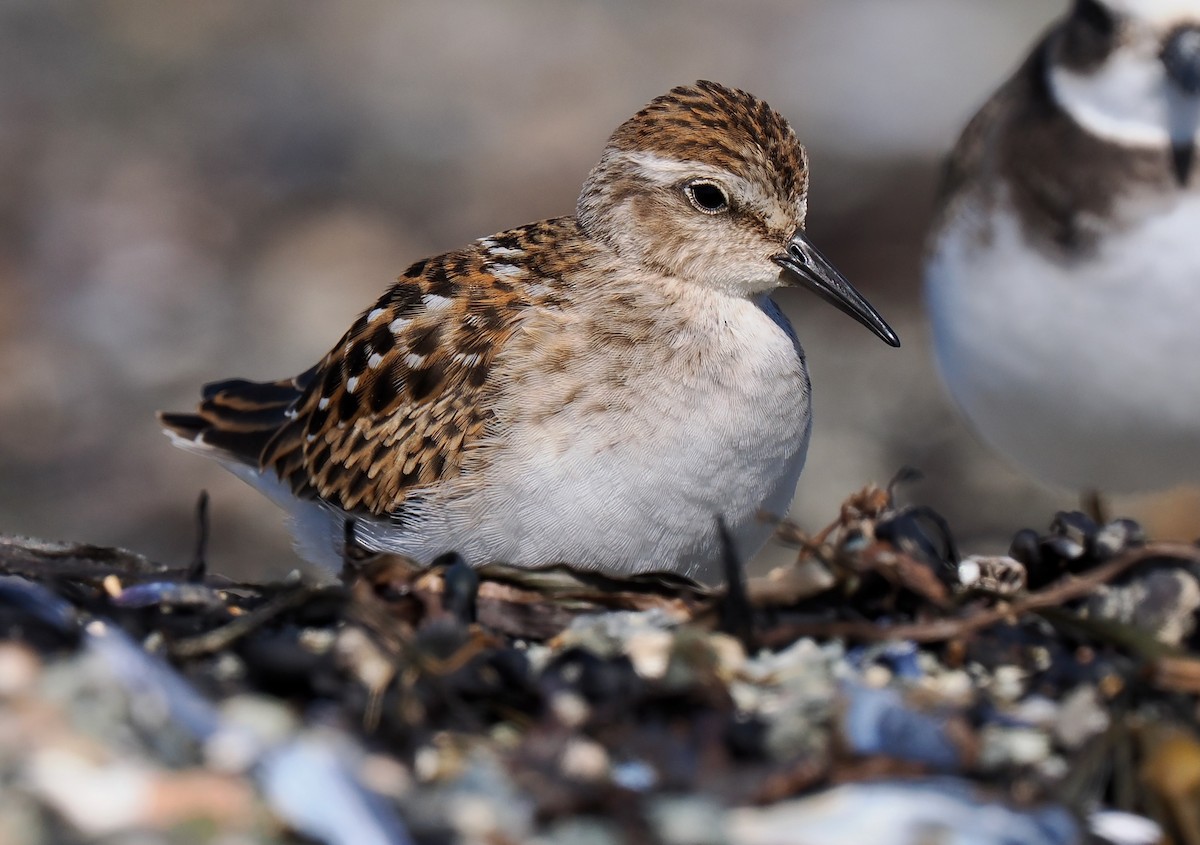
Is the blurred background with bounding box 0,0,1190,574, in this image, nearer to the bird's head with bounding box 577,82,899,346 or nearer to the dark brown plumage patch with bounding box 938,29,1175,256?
the dark brown plumage patch with bounding box 938,29,1175,256

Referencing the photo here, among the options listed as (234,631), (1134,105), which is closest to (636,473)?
(234,631)

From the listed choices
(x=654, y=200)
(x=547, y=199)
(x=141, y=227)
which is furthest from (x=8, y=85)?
(x=654, y=200)

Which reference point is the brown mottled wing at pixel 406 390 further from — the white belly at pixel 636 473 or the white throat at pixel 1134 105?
the white throat at pixel 1134 105

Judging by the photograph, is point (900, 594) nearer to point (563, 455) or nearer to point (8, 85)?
point (563, 455)

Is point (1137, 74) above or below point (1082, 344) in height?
above

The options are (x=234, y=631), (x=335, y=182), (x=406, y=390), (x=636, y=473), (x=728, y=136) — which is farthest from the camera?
(x=335, y=182)

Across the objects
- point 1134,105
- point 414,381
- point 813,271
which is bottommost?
point 414,381

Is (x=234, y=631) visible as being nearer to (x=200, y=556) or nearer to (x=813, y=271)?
(x=200, y=556)
